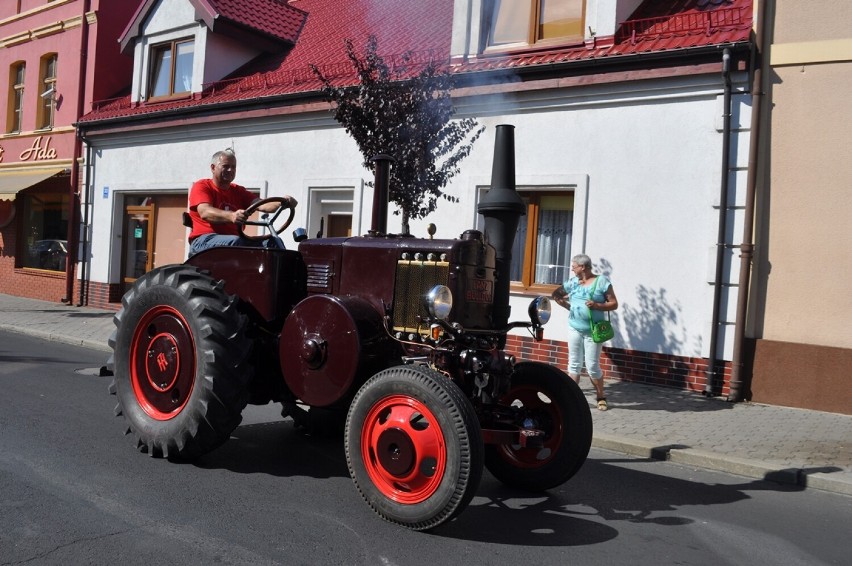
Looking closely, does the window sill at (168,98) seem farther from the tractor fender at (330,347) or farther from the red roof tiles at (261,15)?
the tractor fender at (330,347)

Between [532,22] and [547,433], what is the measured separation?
25.1ft

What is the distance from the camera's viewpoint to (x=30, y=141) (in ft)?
61.2

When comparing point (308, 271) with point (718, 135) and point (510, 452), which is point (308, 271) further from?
point (718, 135)

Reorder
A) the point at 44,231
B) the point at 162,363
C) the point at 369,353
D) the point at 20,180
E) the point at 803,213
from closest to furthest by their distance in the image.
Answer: the point at 369,353 → the point at 162,363 → the point at 803,213 → the point at 20,180 → the point at 44,231

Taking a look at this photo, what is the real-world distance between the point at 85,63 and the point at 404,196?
1206 cm

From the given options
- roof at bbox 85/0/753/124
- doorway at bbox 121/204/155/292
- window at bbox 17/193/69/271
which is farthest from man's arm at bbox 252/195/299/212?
window at bbox 17/193/69/271

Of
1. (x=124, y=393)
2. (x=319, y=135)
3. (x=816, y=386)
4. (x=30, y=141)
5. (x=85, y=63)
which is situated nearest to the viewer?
(x=124, y=393)

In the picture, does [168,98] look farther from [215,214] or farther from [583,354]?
[215,214]

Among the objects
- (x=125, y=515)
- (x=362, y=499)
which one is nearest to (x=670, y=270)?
(x=362, y=499)

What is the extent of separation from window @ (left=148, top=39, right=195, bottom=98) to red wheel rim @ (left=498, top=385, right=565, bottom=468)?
1281 centimetres

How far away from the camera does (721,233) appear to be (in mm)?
8930

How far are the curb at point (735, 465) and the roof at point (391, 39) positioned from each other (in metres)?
4.73

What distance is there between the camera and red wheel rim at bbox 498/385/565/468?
482 cm

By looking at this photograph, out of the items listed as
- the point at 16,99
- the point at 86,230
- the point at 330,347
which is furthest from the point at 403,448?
the point at 16,99
